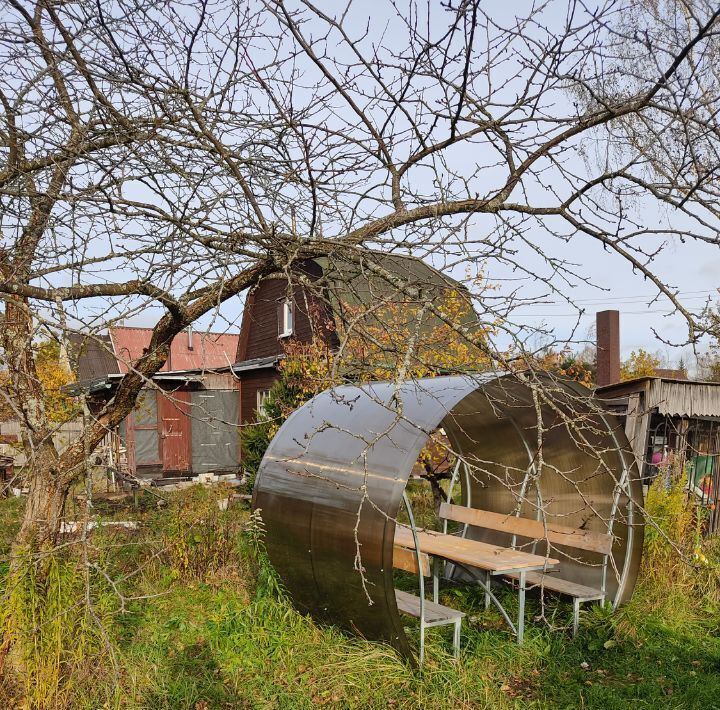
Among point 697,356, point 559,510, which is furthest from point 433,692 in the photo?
point 559,510

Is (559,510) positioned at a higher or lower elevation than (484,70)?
lower

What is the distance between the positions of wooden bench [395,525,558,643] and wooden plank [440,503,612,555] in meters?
0.27

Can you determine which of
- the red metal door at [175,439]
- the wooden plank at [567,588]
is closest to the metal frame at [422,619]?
the wooden plank at [567,588]

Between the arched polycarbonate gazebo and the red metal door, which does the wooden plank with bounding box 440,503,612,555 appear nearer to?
the arched polycarbonate gazebo

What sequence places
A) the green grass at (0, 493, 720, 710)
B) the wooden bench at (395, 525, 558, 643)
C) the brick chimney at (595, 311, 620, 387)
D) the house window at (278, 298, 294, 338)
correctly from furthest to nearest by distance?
the house window at (278, 298, 294, 338) < the brick chimney at (595, 311, 620, 387) < the wooden bench at (395, 525, 558, 643) < the green grass at (0, 493, 720, 710)

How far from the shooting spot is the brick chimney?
33.7ft

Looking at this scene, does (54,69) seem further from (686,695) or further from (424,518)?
(424,518)

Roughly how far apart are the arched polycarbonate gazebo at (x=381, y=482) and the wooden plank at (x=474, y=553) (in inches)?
17.3

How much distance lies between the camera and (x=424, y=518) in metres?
10.4

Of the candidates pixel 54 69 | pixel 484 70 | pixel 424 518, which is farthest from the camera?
pixel 424 518

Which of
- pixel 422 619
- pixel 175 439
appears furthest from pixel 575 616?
pixel 175 439

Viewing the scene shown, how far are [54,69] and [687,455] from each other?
9.03 meters

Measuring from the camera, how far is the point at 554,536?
6723 millimetres

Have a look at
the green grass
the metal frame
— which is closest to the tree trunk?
the green grass
